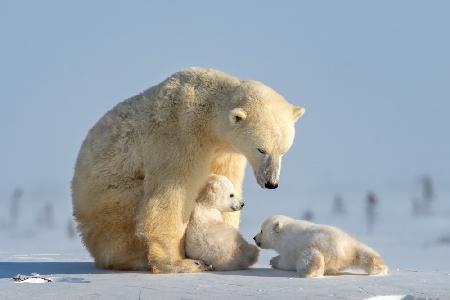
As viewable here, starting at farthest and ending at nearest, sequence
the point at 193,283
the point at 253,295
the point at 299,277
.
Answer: the point at 299,277 < the point at 193,283 < the point at 253,295

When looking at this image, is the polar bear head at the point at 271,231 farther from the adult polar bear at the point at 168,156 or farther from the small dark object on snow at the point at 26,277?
the small dark object on snow at the point at 26,277

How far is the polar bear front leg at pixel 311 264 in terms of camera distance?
8.27m

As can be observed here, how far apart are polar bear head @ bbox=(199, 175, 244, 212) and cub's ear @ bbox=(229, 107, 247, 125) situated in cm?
93

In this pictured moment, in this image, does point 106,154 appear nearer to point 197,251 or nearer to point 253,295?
point 197,251

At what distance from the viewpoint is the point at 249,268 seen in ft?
30.5

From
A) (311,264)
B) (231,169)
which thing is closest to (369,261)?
(311,264)

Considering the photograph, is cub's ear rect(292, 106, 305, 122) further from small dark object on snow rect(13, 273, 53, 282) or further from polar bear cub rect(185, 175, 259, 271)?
small dark object on snow rect(13, 273, 53, 282)

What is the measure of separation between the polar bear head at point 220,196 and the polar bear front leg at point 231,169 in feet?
1.00

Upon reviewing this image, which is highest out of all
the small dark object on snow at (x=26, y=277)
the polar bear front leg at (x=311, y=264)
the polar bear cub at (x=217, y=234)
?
the polar bear cub at (x=217, y=234)

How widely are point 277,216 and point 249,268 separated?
0.72 m

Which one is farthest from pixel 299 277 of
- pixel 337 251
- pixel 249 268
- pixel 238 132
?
pixel 238 132

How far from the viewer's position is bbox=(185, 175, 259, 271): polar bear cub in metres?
8.91

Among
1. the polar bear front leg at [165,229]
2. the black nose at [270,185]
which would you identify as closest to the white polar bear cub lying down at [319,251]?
the black nose at [270,185]

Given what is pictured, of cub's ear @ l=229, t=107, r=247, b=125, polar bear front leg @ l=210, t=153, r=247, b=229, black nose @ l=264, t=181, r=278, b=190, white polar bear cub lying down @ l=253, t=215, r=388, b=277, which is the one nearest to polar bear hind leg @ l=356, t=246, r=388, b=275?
white polar bear cub lying down @ l=253, t=215, r=388, b=277
